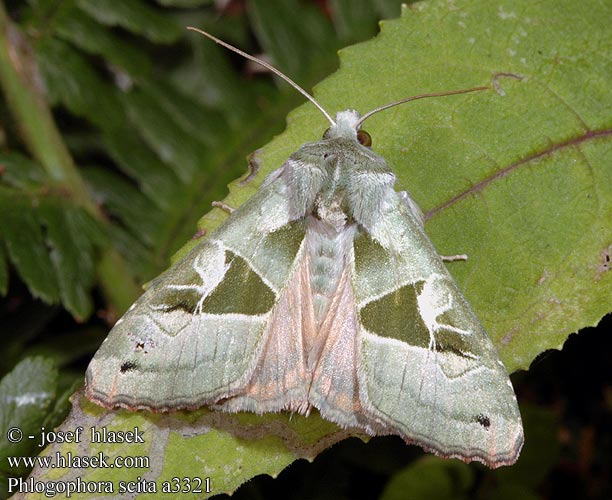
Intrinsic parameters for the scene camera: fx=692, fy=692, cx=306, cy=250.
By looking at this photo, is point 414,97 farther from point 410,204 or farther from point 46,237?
point 46,237

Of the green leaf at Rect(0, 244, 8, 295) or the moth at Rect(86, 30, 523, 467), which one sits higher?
the green leaf at Rect(0, 244, 8, 295)

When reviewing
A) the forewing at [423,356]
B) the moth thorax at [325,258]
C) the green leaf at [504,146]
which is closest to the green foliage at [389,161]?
the green leaf at [504,146]

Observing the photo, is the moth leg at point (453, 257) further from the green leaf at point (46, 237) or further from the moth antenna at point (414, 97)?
the green leaf at point (46, 237)

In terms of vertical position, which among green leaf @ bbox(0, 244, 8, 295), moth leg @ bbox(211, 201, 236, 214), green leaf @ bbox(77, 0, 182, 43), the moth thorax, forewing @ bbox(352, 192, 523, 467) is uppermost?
green leaf @ bbox(77, 0, 182, 43)

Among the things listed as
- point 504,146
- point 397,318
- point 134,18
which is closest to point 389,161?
point 504,146

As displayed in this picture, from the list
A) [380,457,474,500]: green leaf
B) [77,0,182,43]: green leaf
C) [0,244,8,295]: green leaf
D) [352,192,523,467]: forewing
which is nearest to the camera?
[352,192,523,467]: forewing

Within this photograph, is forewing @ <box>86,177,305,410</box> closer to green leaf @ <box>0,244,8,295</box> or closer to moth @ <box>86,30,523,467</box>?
moth @ <box>86,30,523,467</box>

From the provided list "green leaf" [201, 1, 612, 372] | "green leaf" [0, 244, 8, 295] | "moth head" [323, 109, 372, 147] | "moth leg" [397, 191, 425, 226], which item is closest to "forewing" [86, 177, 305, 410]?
"green leaf" [201, 1, 612, 372]
